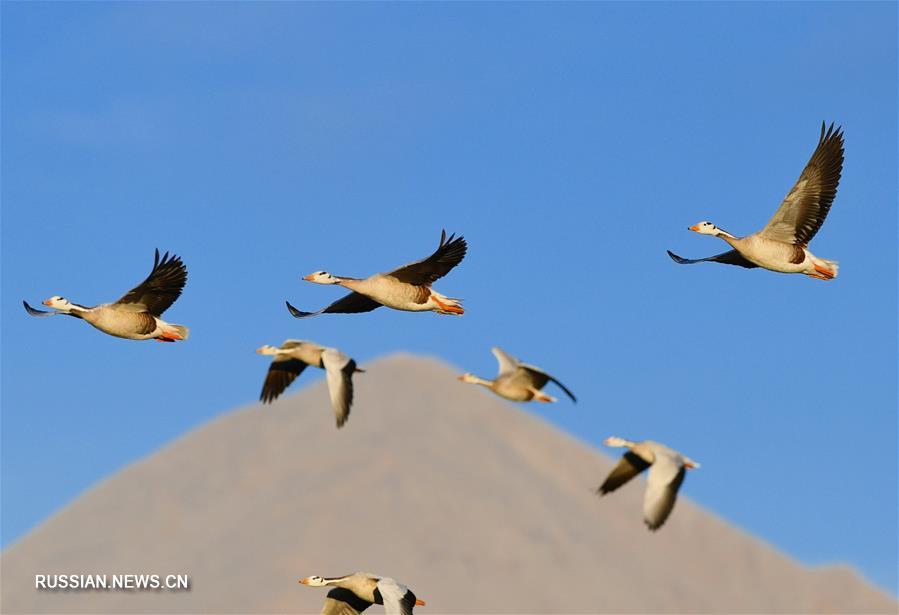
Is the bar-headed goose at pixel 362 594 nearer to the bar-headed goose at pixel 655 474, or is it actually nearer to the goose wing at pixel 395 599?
the goose wing at pixel 395 599

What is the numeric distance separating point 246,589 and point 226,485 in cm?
2272

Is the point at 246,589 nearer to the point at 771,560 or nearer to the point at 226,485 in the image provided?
the point at 226,485

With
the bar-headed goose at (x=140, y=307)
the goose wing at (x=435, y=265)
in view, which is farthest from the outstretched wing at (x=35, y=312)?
the goose wing at (x=435, y=265)

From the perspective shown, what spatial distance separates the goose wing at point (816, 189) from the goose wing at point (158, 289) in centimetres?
976

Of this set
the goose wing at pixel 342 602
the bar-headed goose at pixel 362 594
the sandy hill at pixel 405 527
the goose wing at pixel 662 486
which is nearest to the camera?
the bar-headed goose at pixel 362 594

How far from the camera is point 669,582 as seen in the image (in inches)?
4508

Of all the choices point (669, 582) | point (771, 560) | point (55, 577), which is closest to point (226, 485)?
point (55, 577)

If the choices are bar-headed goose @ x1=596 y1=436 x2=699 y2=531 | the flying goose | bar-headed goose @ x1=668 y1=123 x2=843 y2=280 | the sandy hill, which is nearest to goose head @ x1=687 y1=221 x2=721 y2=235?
bar-headed goose @ x1=668 y1=123 x2=843 y2=280

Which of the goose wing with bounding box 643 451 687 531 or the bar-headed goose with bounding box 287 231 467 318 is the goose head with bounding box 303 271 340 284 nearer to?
the bar-headed goose with bounding box 287 231 467 318

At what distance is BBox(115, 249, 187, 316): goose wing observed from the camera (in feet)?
78.5

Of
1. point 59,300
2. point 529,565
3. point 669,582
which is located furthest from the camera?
point 669,582

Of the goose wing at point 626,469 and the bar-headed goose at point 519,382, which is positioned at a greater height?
the bar-headed goose at point 519,382

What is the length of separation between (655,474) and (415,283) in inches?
214

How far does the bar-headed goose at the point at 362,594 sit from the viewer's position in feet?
71.5
